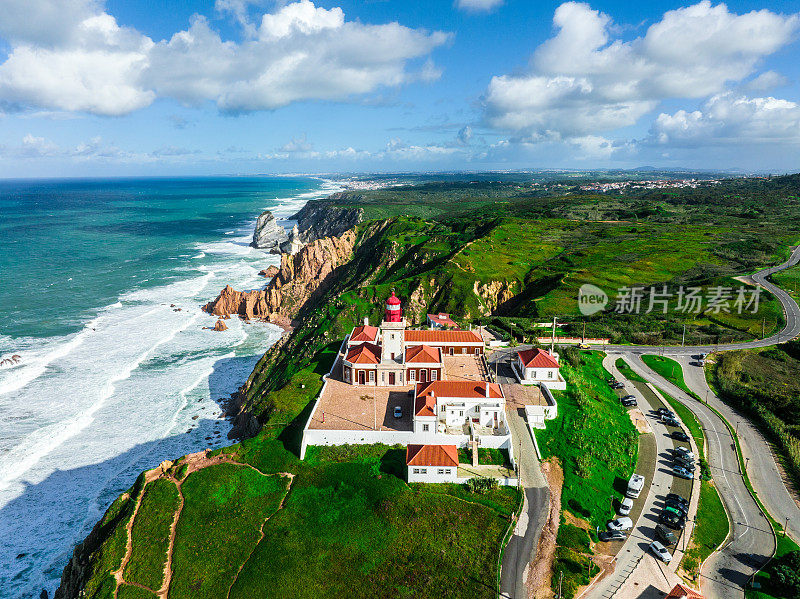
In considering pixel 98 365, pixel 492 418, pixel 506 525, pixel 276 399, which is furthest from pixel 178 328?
pixel 506 525

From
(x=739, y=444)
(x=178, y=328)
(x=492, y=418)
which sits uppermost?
(x=492, y=418)

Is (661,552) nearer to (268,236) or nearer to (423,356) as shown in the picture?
(423,356)

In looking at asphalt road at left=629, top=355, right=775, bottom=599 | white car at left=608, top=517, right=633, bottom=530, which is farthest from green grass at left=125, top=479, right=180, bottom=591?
asphalt road at left=629, top=355, right=775, bottom=599

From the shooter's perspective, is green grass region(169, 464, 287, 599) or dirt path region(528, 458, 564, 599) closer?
dirt path region(528, 458, 564, 599)

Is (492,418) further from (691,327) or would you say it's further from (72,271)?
(72,271)

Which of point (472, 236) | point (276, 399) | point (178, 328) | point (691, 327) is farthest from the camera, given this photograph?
point (472, 236)

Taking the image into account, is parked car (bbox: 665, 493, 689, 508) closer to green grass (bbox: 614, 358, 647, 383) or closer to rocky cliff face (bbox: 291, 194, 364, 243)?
green grass (bbox: 614, 358, 647, 383)
